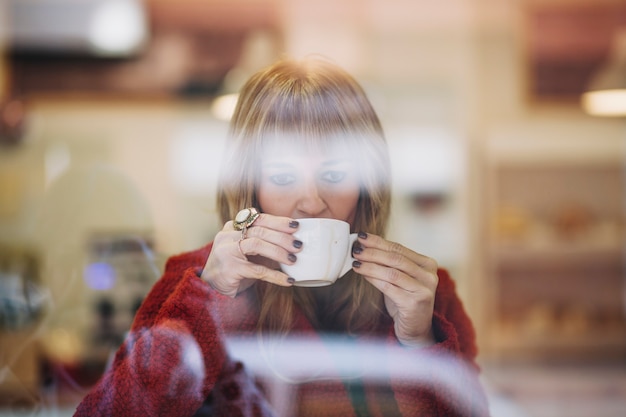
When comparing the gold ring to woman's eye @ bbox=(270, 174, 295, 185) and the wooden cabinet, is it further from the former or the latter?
the wooden cabinet

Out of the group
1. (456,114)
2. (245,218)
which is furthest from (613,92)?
(245,218)

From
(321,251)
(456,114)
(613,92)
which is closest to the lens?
(321,251)

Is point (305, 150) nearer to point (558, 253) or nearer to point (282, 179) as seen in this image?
point (282, 179)

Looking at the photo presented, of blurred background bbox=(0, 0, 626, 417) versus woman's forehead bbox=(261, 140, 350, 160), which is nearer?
woman's forehead bbox=(261, 140, 350, 160)

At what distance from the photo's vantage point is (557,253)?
2.20m

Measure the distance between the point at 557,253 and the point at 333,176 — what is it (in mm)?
1932

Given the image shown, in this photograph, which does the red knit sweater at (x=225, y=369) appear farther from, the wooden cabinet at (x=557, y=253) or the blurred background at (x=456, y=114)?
the wooden cabinet at (x=557, y=253)

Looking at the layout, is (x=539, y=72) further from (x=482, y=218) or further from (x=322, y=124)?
(x=322, y=124)

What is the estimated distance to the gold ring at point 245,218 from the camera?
1.42 ft

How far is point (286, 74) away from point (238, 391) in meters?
0.23

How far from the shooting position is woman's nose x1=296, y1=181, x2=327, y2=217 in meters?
0.43

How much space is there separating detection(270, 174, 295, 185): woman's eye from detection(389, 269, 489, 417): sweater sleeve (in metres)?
0.13

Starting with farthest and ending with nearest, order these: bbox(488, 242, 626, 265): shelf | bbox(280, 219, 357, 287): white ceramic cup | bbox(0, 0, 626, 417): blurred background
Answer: bbox(488, 242, 626, 265): shelf → bbox(0, 0, 626, 417): blurred background → bbox(280, 219, 357, 287): white ceramic cup

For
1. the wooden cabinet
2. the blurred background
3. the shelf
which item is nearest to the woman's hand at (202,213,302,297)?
the blurred background
